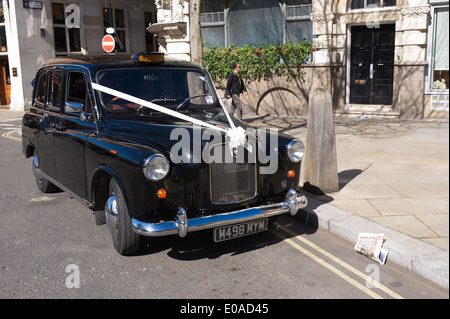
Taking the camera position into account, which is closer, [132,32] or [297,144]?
[297,144]

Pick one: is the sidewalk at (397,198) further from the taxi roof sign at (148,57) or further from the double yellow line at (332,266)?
the taxi roof sign at (148,57)

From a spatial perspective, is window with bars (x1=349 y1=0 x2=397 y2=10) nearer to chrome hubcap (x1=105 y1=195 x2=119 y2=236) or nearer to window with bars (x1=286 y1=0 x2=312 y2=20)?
window with bars (x1=286 y1=0 x2=312 y2=20)

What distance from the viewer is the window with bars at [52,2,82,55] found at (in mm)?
22500

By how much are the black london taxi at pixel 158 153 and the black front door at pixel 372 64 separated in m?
9.67

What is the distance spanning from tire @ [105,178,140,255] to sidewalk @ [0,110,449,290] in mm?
2206

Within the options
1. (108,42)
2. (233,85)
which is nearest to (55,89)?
(233,85)

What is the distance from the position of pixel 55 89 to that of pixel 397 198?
15.9ft

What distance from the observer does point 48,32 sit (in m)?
21.7

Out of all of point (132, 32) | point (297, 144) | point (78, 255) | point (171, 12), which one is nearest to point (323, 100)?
point (297, 144)

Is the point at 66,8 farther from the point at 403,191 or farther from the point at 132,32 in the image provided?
the point at 403,191

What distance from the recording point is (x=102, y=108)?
5.21 m

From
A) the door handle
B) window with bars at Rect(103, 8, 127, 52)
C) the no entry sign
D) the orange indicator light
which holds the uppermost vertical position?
window with bars at Rect(103, 8, 127, 52)

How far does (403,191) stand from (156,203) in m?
3.89

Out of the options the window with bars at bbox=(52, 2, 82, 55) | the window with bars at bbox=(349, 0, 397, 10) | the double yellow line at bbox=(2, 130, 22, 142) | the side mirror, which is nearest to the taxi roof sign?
the side mirror
